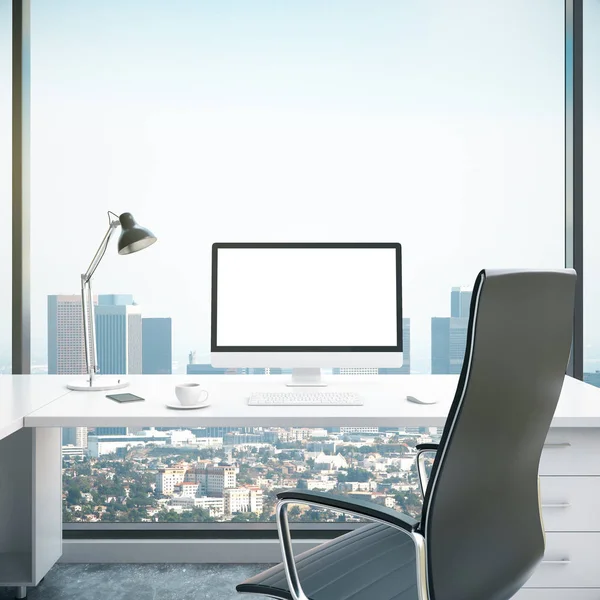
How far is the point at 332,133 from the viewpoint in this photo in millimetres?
2443

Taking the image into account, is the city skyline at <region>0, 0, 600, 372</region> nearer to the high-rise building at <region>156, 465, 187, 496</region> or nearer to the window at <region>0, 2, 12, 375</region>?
the window at <region>0, 2, 12, 375</region>

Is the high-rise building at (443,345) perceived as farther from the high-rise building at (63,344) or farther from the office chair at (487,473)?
the high-rise building at (63,344)

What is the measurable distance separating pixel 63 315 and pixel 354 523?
159 cm

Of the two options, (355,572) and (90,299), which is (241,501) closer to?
(90,299)

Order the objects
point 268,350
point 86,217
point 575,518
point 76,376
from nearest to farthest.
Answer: point 575,518
point 268,350
point 76,376
point 86,217

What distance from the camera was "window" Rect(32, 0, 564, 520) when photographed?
2.43 meters

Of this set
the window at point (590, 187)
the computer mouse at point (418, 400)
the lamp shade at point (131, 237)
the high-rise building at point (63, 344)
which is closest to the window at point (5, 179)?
the high-rise building at point (63, 344)

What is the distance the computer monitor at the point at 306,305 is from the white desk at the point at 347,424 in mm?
143

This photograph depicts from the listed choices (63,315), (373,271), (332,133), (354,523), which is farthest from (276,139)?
(354,523)

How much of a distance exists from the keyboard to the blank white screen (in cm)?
22

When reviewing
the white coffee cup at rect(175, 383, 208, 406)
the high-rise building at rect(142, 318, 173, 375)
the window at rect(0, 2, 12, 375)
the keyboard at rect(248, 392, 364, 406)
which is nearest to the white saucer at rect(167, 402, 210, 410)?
the white coffee cup at rect(175, 383, 208, 406)

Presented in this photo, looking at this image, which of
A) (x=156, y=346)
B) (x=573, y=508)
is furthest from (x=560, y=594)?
(x=156, y=346)

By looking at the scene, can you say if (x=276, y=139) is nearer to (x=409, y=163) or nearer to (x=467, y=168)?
(x=409, y=163)

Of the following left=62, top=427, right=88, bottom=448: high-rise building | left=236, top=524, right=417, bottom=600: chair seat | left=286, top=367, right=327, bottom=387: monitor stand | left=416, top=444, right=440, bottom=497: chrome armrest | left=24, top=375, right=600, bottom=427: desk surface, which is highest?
left=286, top=367, right=327, bottom=387: monitor stand
